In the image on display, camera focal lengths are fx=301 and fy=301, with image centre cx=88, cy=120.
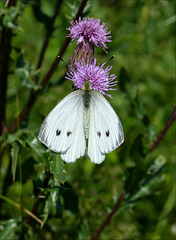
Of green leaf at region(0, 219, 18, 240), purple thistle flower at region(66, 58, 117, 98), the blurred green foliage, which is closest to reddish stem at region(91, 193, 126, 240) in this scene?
the blurred green foliage

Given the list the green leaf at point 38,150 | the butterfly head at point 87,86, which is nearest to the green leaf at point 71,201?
the green leaf at point 38,150

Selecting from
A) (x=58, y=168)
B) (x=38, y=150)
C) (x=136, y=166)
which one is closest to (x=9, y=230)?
(x=38, y=150)

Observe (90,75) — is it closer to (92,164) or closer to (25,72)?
(25,72)

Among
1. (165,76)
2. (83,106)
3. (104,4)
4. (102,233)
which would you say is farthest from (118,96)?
(83,106)

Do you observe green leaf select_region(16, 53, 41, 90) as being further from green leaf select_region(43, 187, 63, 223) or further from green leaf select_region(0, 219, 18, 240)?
green leaf select_region(0, 219, 18, 240)

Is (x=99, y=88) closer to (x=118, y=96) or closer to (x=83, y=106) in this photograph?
(x=83, y=106)

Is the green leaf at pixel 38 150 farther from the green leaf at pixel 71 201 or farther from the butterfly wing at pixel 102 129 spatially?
the green leaf at pixel 71 201
